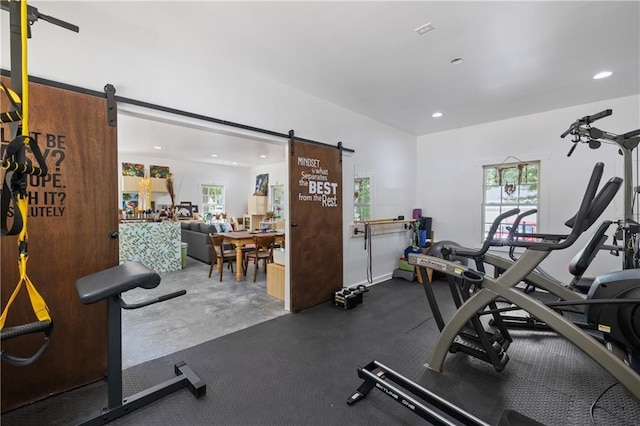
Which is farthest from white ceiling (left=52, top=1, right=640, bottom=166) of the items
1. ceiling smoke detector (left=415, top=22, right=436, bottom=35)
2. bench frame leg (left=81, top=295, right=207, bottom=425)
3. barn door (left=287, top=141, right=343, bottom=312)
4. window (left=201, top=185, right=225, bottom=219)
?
window (left=201, top=185, right=225, bottom=219)

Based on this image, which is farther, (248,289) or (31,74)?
(248,289)

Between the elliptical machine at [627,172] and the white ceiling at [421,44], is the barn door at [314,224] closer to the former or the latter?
the white ceiling at [421,44]

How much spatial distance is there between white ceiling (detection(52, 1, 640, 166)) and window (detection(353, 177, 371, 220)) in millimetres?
1301

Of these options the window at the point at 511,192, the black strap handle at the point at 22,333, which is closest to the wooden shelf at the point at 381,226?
the window at the point at 511,192

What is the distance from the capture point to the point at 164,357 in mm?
2447

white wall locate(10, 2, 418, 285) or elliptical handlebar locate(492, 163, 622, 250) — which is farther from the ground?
white wall locate(10, 2, 418, 285)

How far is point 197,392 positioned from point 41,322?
1.06 metres

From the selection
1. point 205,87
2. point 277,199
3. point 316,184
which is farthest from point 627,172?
point 277,199

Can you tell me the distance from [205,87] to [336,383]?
289cm

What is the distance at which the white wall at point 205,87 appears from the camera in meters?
2.01

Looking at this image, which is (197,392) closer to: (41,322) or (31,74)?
(41,322)

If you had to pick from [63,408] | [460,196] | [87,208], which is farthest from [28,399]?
[460,196]

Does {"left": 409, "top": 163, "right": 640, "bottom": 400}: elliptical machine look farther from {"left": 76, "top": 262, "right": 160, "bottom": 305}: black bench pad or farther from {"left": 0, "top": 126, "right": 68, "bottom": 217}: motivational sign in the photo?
{"left": 0, "top": 126, "right": 68, "bottom": 217}: motivational sign

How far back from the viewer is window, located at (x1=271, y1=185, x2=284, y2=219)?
1016 centimetres
